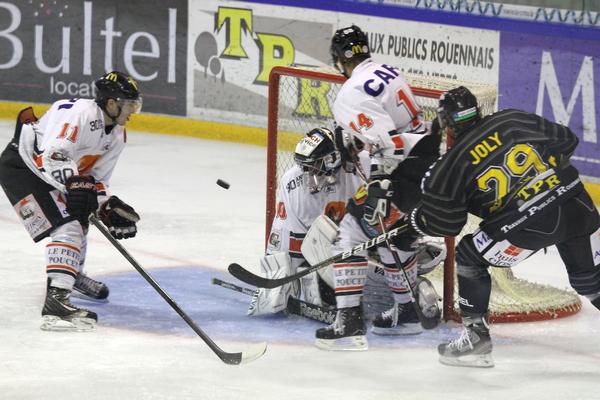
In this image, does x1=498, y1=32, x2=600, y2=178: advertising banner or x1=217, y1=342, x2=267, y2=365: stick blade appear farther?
x1=498, y1=32, x2=600, y2=178: advertising banner

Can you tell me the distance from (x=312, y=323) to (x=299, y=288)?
9.1 inches

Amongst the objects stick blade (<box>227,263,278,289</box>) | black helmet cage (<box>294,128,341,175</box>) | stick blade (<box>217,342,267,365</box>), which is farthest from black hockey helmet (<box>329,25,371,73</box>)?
stick blade (<box>217,342,267,365</box>)

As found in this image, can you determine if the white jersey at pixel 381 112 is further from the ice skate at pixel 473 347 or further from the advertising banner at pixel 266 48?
the advertising banner at pixel 266 48

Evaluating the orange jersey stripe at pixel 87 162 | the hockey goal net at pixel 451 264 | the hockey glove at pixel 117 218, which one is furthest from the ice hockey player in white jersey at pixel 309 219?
the orange jersey stripe at pixel 87 162

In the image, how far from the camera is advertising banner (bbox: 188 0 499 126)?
8500 millimetres

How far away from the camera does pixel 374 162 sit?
514 centimetres

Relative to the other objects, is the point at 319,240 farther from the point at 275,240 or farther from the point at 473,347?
the point at 473,347

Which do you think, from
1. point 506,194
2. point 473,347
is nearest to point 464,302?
point 473,347

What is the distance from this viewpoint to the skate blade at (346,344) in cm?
519

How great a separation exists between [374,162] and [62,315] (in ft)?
4.57

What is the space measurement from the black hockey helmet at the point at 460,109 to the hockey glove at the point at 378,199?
409 millimetres

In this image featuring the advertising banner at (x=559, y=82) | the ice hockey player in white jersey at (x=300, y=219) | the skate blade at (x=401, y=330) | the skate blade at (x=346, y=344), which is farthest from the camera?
the advertising banner at (x=559, y=82)

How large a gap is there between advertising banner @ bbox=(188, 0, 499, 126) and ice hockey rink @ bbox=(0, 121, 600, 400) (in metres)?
1.92

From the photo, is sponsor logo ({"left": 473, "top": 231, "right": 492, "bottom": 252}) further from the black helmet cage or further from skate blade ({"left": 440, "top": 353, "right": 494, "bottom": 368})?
the black helmet cage
